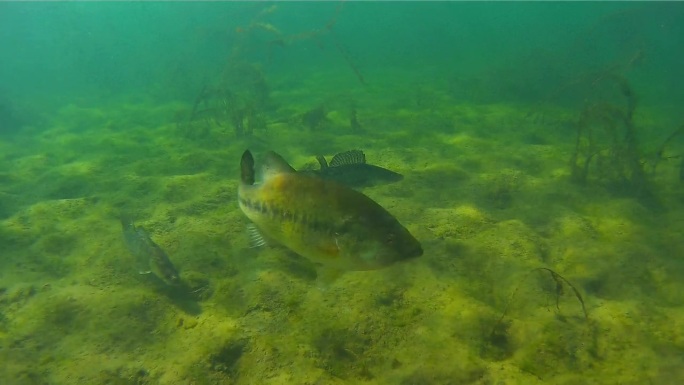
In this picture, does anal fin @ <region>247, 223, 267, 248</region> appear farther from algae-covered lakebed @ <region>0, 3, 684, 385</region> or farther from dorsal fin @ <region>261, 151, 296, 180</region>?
algae-covered lakebed @ <region>0, 3, 684, 385</region>

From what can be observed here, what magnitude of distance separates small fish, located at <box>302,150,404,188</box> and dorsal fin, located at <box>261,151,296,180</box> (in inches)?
63.2

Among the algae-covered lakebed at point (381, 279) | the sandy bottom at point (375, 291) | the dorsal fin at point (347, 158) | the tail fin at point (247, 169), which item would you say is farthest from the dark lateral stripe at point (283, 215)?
the dorsal fin at point (347, 158)

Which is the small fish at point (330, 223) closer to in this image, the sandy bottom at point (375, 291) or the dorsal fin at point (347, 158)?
the sandy bottom at point (375, 291)

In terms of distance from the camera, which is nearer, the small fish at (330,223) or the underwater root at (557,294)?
the small fish at (330,223)

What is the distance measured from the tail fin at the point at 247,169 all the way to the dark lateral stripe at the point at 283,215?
0.49 ft

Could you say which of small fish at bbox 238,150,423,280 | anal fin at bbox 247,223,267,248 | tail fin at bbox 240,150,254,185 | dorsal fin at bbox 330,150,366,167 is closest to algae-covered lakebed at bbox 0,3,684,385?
small fish at bbox 238,150,423,280

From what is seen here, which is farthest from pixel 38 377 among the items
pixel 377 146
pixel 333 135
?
pixel 333 135

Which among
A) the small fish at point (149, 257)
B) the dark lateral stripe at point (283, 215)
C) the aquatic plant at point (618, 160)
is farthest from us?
the aquatic plant at point (618, 160)

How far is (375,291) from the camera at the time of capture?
3850mm

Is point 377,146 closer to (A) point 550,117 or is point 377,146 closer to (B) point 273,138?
(B) point 273,138

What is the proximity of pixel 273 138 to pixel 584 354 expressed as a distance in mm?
9011

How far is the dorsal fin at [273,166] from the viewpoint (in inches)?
107

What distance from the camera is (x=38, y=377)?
327 cm

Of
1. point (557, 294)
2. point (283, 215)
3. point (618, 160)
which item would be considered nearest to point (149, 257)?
point (283, 215)
